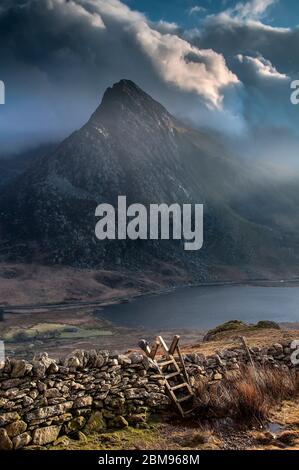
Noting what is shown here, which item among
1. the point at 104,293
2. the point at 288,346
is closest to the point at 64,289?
the point at 104,293

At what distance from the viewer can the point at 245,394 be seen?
13547 mm

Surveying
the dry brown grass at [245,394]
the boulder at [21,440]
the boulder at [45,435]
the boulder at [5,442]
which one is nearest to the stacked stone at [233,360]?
the dry brown grass at [245,394]

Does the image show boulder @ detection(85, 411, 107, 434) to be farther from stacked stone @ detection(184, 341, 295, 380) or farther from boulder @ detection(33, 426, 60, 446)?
stacked stone @ detection(184, 341, 295, 380)

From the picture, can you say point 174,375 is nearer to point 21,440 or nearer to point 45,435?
point 45,435

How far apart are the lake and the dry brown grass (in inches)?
3903

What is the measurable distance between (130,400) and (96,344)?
79283 mm

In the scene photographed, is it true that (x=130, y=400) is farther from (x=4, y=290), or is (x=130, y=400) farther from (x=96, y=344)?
(x=4, y=290)

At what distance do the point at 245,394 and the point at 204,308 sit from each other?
128489 millimetres

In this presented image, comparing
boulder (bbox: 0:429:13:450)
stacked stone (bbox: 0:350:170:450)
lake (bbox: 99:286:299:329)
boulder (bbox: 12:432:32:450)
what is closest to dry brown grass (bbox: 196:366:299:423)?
stacked stone (bbox: 0:350:170:450)

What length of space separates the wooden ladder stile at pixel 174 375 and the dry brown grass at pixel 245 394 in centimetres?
44

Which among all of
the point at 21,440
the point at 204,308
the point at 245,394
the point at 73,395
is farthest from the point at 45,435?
the point at 204,308

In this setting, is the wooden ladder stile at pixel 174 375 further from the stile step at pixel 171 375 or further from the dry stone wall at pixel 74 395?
the dry stone wall at pixel 74 395

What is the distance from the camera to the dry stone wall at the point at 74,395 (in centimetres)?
1183

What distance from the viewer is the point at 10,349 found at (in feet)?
281
